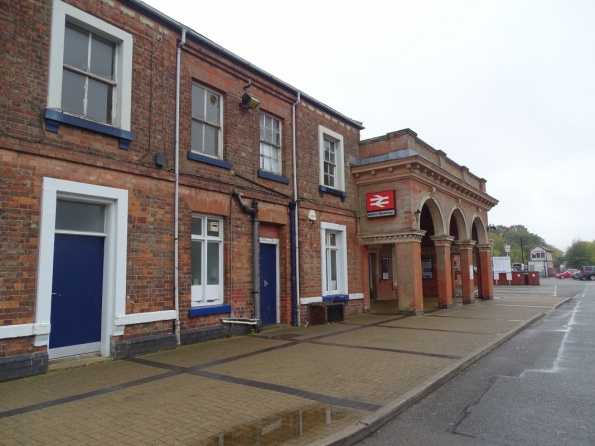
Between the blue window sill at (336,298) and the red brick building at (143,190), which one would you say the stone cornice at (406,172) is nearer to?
the red brick building at (143,190)

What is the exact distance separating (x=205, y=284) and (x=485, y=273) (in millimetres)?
16796

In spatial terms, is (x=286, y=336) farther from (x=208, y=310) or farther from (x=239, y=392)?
(x=239, y=392)

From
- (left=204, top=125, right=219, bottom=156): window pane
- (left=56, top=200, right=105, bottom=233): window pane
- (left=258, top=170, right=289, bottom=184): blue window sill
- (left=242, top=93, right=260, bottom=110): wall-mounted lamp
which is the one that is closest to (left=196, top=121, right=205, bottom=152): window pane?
(left=204, top=125, right=219, bottom=156): window pane

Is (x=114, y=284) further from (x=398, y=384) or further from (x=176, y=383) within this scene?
(x=398, y=384)

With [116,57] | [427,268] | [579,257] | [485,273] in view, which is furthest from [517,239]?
[116,57]

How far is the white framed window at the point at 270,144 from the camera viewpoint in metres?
11.6

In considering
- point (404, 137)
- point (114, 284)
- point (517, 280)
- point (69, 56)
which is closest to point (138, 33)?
point (69, 56)

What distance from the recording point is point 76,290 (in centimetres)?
737

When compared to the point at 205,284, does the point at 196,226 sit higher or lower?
higher

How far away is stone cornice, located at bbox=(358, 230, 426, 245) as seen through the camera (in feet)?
46.1

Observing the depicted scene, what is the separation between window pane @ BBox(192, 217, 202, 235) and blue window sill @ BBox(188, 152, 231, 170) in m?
1.32

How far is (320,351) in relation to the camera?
812cm

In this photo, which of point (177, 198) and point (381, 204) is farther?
point (381, 204)

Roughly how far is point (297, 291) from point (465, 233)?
35.9 ft
